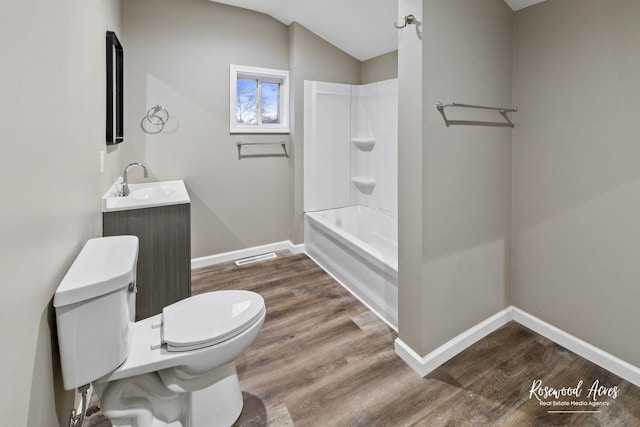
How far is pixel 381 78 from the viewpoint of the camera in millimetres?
3518

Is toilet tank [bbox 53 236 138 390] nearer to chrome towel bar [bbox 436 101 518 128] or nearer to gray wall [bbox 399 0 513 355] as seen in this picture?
gray wall [bbox 399 0 513 355]

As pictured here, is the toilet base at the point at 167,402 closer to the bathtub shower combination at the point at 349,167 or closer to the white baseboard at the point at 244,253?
the bathtub shower combination at the point at 349,167

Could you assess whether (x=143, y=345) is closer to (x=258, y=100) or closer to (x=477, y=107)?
(x=477, y=107)

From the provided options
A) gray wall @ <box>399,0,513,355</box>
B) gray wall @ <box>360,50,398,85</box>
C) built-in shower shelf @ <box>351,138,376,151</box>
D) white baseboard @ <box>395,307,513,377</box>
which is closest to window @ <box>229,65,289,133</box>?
built-in shower shelf @ <box>351,138,376,151</box>

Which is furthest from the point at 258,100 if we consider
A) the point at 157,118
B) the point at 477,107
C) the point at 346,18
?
the point at 477,107

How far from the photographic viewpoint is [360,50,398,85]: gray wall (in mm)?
3316

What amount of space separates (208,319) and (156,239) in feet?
3.37

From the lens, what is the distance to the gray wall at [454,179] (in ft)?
5.70

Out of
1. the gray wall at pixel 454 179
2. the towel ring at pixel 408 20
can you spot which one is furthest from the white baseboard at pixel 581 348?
the towel ring at pixel 408 20

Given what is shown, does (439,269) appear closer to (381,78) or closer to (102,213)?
(102,213)

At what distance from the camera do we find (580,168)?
6.16ft

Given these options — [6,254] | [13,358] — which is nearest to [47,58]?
[6,254]

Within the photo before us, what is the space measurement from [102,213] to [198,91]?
1715 mm

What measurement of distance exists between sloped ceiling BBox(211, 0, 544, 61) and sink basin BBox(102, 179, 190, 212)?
191 centimetres
